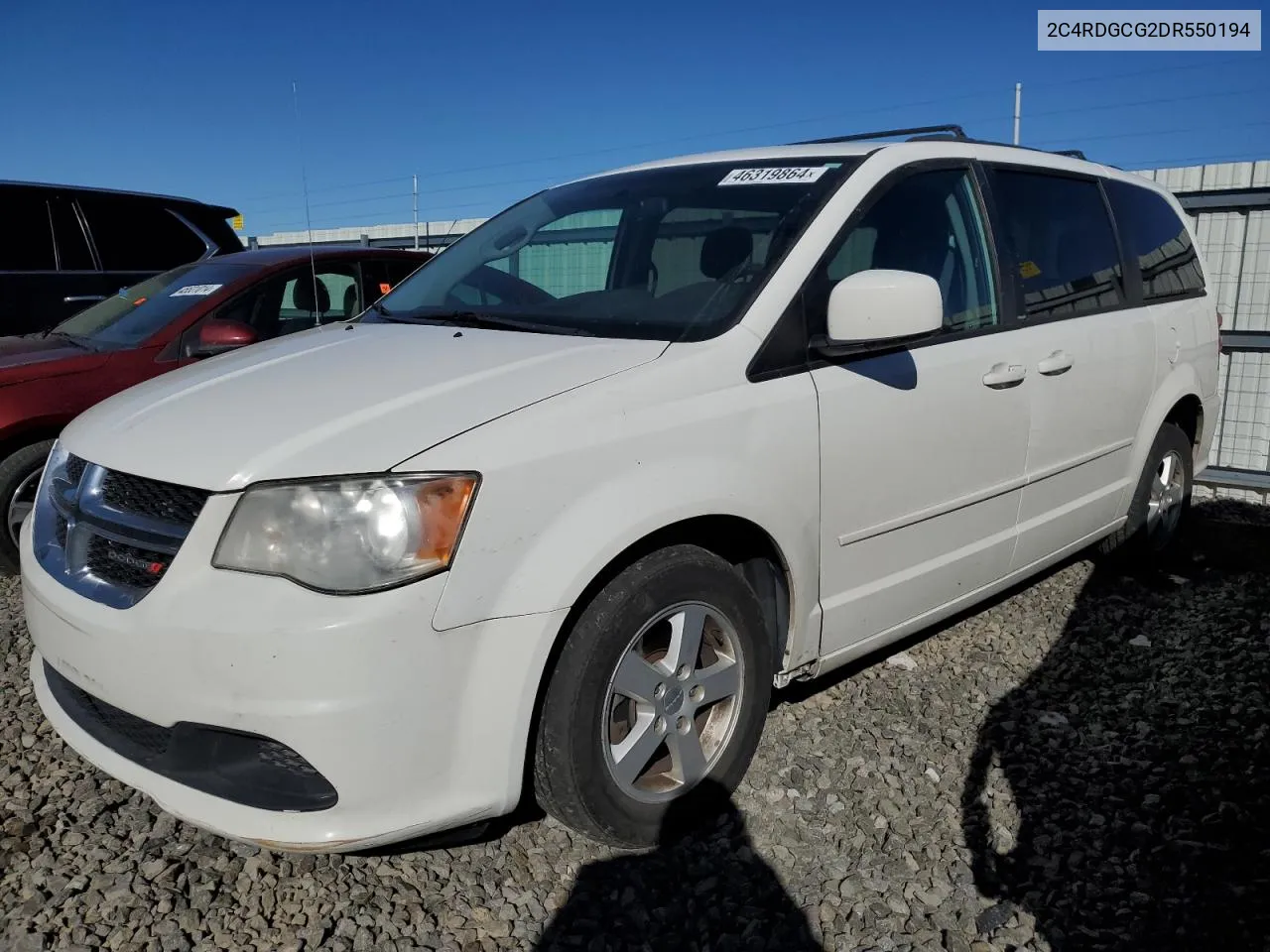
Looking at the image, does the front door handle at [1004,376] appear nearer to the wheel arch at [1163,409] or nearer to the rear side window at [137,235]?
the wheel arch at [1163,409]

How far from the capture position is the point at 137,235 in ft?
22.6

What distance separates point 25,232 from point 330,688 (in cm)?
614

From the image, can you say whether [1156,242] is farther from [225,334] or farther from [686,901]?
[225,334]

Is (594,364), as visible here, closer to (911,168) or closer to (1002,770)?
(911,168)

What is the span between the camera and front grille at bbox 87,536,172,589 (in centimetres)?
210

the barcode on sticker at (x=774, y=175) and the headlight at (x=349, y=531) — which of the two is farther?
the barcode on sticker at (x=774, y=175)

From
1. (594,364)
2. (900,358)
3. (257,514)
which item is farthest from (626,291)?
(257,514)

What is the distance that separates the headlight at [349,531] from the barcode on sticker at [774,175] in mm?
1595

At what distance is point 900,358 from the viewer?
2.89m

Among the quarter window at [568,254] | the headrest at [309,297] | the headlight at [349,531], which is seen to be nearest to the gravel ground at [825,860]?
the headlight at [349,531]

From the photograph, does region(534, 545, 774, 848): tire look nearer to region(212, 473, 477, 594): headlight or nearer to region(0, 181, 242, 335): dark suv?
region(212, 473, 477, 594): headlight

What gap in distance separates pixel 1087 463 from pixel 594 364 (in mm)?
2330

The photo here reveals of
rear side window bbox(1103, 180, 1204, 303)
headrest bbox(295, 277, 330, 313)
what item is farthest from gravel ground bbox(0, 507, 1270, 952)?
headrest bbox(295, 277, 330, 313)

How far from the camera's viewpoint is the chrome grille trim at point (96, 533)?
2094 millimetres
